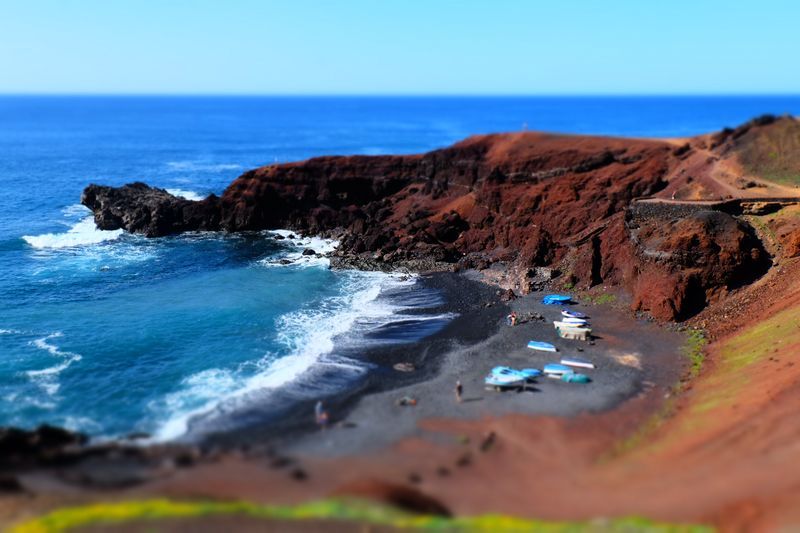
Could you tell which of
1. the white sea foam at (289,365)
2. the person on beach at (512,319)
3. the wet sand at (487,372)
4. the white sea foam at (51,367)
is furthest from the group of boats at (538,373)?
the white sea foam at (51,367)

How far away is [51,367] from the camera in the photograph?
139 ft

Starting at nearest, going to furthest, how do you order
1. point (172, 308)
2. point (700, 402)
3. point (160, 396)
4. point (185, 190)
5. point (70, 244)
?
point (700, 402) → point (160, 396) → point (172, 308) → point (70, 244) → point (185, 190)

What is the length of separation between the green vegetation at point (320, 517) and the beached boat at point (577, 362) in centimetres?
1814

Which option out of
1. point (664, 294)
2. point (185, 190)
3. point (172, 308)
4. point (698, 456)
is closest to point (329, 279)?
point (172, 308)

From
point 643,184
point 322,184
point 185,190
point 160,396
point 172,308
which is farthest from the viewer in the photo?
point 185,190

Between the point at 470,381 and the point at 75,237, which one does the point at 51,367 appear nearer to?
the point at 470,381

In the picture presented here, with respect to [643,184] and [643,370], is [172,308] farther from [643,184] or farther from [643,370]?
[643,184]

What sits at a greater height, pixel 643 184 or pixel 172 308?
pixel 643 184

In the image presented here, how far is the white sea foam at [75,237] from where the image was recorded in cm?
7181

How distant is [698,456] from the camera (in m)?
Result: 30.5

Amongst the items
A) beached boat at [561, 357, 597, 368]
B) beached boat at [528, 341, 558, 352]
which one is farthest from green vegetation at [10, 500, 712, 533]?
beached boat at [528, 341, 558, 352]

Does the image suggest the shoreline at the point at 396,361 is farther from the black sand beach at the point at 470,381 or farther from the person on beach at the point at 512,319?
the person on beach at the point at 512,319

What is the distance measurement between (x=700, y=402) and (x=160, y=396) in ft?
107

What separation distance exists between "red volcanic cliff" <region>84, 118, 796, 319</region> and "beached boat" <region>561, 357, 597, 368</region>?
393 inches
